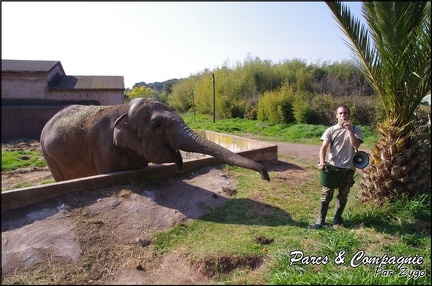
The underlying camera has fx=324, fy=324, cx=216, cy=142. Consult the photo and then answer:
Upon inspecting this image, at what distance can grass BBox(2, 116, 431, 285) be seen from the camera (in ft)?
10.9

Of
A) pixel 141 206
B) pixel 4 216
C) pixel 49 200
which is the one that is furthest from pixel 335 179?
pixel 4 216

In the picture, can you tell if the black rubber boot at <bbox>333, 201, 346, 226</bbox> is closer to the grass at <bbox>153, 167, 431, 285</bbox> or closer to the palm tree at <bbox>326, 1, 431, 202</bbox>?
the grass at <bbox>153, 167, 431, 285</bbox>

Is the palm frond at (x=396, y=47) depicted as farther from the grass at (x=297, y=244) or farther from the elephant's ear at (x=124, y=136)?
the elephant's ear at (x=124, y=136)

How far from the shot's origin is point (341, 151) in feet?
15.0

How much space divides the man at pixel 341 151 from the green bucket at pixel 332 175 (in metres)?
0.06

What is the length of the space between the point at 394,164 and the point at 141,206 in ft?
13.3

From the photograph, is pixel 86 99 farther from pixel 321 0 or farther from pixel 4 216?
pixel 321 0

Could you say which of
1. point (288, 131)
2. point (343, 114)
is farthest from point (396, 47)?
point (288, 131)

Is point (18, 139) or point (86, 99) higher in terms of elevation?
point (86, 99)

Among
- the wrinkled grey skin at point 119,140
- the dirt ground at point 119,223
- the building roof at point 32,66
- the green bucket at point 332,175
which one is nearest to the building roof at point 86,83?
the building roof at point 32,66

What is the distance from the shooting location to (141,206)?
16.7ft

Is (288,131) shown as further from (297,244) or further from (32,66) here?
(32,66)

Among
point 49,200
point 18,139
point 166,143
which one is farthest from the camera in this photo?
point 18,139

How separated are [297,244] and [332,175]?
1160mm
